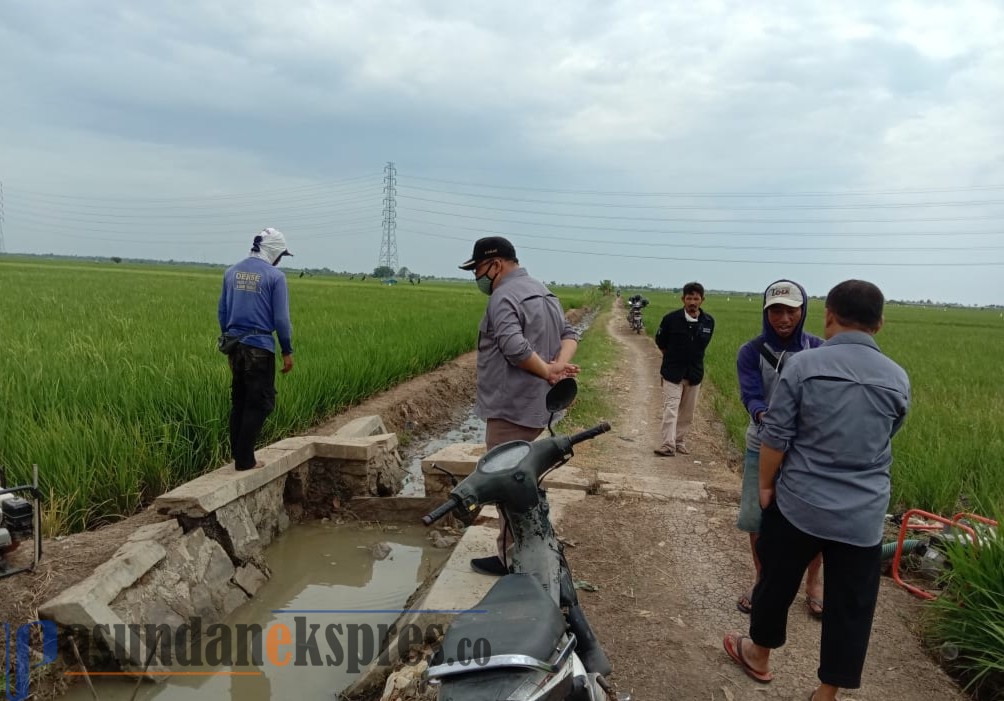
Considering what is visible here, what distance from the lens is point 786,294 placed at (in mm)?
2582

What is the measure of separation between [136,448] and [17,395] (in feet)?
4.19

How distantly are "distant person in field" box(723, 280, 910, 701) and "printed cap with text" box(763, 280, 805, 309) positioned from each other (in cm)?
41

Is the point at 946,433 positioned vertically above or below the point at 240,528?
above

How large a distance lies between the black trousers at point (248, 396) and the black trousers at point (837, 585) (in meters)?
2.97

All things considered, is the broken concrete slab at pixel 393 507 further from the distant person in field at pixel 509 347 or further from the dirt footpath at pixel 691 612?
the distant person in field at pixel 509 347

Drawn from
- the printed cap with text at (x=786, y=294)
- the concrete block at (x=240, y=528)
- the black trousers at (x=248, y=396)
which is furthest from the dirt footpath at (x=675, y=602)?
the printed cap with text at (x=786, y=294)

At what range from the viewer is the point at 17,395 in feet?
14.5

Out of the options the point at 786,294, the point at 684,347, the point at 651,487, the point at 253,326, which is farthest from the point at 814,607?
the point at 253,326

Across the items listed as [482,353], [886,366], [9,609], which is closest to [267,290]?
[482,353]

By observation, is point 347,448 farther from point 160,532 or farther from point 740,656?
point 740,656

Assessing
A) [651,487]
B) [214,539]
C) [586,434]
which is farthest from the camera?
[651,487]

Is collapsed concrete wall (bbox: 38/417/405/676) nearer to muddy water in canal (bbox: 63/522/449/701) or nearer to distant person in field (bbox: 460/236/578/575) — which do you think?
muddy water in canal (bbox: 63/522/449/701)

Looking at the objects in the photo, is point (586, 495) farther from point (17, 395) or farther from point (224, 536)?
point (17, 395)

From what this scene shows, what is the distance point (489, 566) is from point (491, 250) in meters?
1.50
